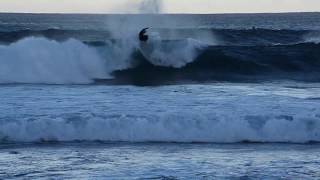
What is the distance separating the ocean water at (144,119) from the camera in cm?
941

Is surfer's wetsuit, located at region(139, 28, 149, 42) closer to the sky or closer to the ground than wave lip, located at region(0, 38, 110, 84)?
closer to the sky

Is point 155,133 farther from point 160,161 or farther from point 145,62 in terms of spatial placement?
point 145,62

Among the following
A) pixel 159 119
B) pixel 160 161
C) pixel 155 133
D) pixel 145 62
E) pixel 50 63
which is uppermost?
pixel 145 62

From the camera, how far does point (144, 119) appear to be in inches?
492

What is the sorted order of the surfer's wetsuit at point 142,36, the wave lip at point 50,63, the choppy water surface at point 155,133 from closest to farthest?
the choppy water surface at point 155,133 < the wave lip at point 50,63 < the surfer's wetsuit at point 142,36

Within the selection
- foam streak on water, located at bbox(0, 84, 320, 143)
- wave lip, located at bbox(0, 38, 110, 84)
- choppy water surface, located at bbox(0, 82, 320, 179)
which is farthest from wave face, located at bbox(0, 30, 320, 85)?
foam streak on water, located at bbox(0, 84, 320, 143)

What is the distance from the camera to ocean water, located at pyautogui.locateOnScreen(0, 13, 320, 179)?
941 cm

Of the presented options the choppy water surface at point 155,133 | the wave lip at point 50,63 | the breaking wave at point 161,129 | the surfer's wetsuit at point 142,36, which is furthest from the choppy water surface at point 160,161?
the surfer's wetsuit at point 142,36

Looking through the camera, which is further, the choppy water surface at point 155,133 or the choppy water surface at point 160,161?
the choppy water surface at point 155,133

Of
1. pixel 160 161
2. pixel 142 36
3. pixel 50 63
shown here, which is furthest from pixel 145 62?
pixel 160 161

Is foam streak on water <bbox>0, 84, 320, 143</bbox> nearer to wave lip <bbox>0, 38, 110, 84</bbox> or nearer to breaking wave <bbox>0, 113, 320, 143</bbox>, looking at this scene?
breaking wave <bbox>0, 113, 320, 143</bbox>

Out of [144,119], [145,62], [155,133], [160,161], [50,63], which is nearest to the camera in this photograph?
[160,161]

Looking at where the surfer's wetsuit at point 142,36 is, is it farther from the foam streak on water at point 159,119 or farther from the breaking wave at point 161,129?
the breaking wave at point 161,129

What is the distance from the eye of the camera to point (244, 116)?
41.9 feet
